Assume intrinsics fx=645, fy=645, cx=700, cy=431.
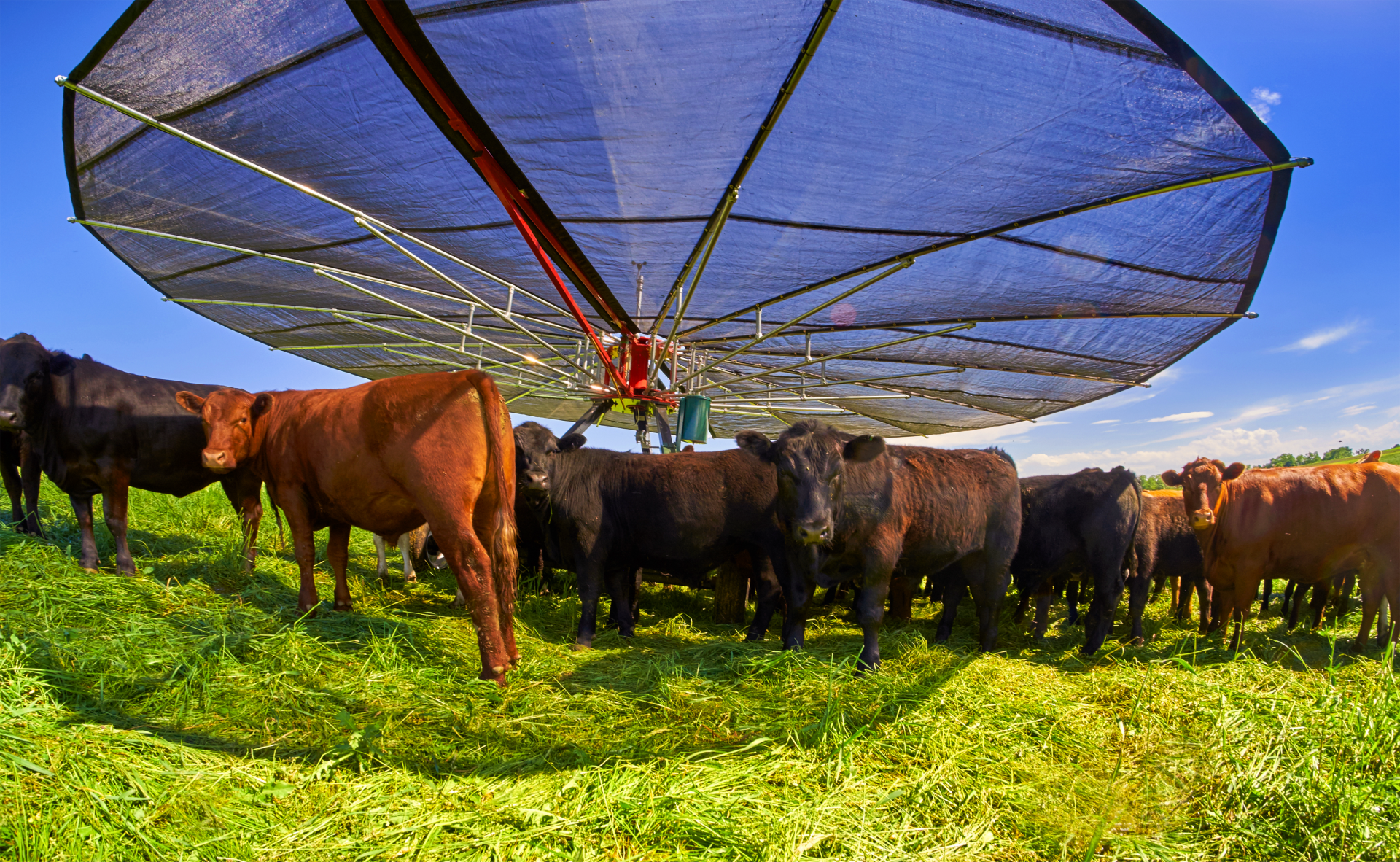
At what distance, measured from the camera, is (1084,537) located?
241 inches

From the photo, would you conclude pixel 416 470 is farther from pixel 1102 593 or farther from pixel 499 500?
pixel 1102 593

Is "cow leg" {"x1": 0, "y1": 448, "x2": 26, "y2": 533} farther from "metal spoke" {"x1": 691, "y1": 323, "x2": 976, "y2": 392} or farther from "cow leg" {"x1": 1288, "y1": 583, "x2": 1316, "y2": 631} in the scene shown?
"cow leg" {"x1": 1288, "y1": 583, "x2": 1316, "y2": 631}

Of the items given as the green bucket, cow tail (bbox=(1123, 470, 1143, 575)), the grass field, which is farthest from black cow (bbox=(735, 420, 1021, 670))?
the green bucket

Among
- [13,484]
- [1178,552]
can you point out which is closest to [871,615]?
[1178,552]

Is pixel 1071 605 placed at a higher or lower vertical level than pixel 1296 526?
lower

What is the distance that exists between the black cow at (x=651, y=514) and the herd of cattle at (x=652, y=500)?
0.06 feet

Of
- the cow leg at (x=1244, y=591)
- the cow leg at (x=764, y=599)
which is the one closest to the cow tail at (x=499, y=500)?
the cow leg at (x=764, y=599)

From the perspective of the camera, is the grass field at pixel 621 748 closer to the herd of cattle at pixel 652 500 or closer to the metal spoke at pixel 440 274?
the herd of cattle at pixel 652 500

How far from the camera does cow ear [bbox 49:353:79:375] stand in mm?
5375

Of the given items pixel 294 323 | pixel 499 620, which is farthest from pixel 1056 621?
pixel 294 323

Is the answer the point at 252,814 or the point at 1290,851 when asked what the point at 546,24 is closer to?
the point at 252,814

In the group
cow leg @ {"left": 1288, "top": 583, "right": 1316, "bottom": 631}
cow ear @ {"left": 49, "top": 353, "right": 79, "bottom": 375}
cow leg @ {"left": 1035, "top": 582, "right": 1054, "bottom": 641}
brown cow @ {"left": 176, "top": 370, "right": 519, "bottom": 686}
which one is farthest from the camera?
cow leg @ {"left": 1288, "top": 583, "right": 1316, "bottom": 631}

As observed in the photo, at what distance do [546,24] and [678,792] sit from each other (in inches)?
145

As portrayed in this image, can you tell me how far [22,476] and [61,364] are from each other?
4.97 feet
